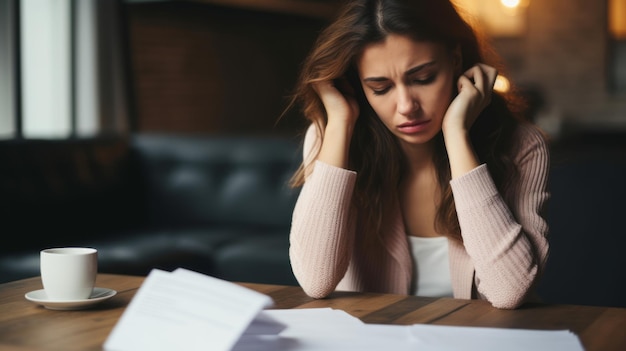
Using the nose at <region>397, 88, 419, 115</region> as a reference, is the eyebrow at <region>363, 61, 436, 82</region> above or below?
above

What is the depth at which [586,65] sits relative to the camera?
8.45 metres

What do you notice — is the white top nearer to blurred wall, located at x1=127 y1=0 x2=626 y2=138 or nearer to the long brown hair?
the long brown hair

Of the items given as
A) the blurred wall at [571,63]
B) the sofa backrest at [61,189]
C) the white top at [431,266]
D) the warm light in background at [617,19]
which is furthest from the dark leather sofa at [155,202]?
the warm light in background at [617,19]

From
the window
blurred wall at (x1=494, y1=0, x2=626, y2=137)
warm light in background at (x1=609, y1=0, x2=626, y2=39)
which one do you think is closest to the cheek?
the window

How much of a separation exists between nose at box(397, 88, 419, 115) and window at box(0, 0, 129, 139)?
3.16 m

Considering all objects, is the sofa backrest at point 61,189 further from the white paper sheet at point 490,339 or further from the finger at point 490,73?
the white paper sheet at point 490,339

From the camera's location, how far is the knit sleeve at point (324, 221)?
4.77ft

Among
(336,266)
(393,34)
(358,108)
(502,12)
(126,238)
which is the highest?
(502,12)

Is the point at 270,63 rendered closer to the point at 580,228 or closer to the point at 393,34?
the point at 580,228

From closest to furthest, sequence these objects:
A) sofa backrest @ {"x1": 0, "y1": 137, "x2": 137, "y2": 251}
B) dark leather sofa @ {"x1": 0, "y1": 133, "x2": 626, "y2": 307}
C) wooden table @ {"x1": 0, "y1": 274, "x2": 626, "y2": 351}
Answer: wooden table @ {"x1": 0, "y1": 274, "x2": 626, "y2": 351}, dark leather sofa @ {"x1": 0, "y1": 133, "x2": 626, "y2": 307}, sofa backrest @ {"x1": 0, "y1": 137, "x2": 137, "y2": 251}

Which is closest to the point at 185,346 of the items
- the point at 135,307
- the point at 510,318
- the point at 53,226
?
the point at 135,307

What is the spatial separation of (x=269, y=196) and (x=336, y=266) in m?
1.88

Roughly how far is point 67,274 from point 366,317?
44 centimetres

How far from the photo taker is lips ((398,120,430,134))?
1.49m
